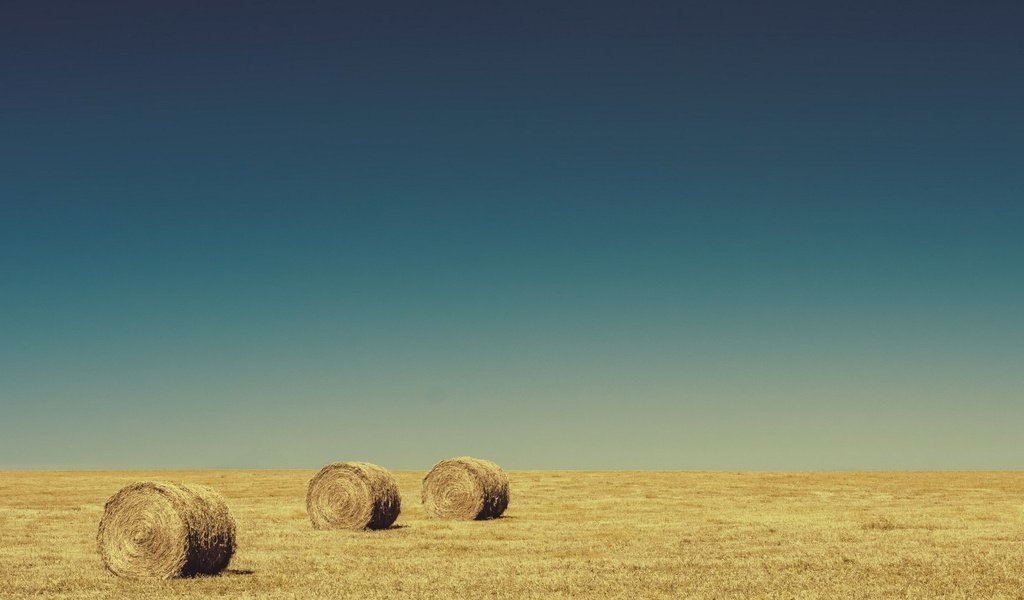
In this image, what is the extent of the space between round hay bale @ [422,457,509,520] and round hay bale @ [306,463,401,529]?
10.3 ft

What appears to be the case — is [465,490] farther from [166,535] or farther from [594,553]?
[166,535]

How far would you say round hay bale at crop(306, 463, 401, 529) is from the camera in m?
29.0

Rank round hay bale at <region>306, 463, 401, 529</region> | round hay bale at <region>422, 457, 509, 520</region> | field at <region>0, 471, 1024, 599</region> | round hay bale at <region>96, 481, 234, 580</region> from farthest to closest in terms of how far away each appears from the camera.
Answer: round hay bale at <region>422, 457, 509, 520</region>
round hay bale at <region>306, 463, 401, 529</region>
round hay bale at <region>96, 481, 234, 580</region>
field at <region>0, 471, 1024, 599</region>

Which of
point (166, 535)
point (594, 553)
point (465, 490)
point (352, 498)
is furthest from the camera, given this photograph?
point (465, 490)

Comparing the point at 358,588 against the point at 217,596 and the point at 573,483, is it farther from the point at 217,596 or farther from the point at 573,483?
the point at 573,483

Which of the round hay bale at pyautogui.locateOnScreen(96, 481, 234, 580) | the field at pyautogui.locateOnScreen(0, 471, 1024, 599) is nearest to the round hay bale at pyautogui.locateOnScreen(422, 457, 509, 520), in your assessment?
the field at pyautogui.locateOnScreen(0, 471, 1024, 599)

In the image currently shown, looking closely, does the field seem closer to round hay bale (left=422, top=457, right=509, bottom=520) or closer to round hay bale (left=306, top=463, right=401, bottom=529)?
round hay bale (left=306, top=463, right=401, bottom=529)

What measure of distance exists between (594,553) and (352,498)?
31.7ft

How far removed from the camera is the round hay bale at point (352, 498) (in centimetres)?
2895

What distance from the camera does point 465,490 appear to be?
32.6 m

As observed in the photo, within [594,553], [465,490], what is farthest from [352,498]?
[594,553]

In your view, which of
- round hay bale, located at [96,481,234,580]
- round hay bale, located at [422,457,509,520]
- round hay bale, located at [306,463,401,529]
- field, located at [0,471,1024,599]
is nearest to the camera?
field, located at [0,471,1024,599]

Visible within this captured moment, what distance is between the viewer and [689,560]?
66.2 feet

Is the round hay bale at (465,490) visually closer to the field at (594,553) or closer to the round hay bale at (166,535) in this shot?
the field at (594,553)
